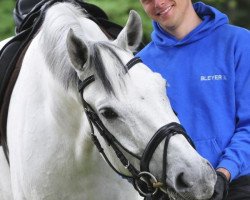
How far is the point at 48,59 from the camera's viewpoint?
165 inches

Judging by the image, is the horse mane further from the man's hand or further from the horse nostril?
the man's hand

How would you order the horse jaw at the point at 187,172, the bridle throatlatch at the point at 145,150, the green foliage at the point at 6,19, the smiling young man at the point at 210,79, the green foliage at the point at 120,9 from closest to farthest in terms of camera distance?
the horse jaw at the point at 187,172 < the bridle throatlatch at the point at 145,150 < the smiling young man at the point at 210,79 < the green foliage at the point at 120,9 < the green foliage at the point at 6,19

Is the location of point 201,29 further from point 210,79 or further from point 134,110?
point 134,110

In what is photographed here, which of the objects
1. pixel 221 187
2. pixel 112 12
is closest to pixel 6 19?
pixel 112 12

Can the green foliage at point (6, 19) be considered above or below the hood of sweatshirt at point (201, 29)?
below

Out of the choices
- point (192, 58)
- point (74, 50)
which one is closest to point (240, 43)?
point (192, 58)

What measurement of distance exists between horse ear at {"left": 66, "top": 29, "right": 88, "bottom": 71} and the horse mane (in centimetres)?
4

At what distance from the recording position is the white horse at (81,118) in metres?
3.53

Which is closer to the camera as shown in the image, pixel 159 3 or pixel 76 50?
pixel 76 50

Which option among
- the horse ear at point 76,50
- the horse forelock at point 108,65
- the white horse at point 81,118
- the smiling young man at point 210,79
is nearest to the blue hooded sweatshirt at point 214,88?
the smiling young man at point 210,79

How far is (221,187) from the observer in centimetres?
359

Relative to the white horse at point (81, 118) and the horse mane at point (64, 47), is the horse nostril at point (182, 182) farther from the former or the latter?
the horse mane at point (64, 47)

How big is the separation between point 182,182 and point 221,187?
0.27 metres

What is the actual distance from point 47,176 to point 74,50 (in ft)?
3.27
